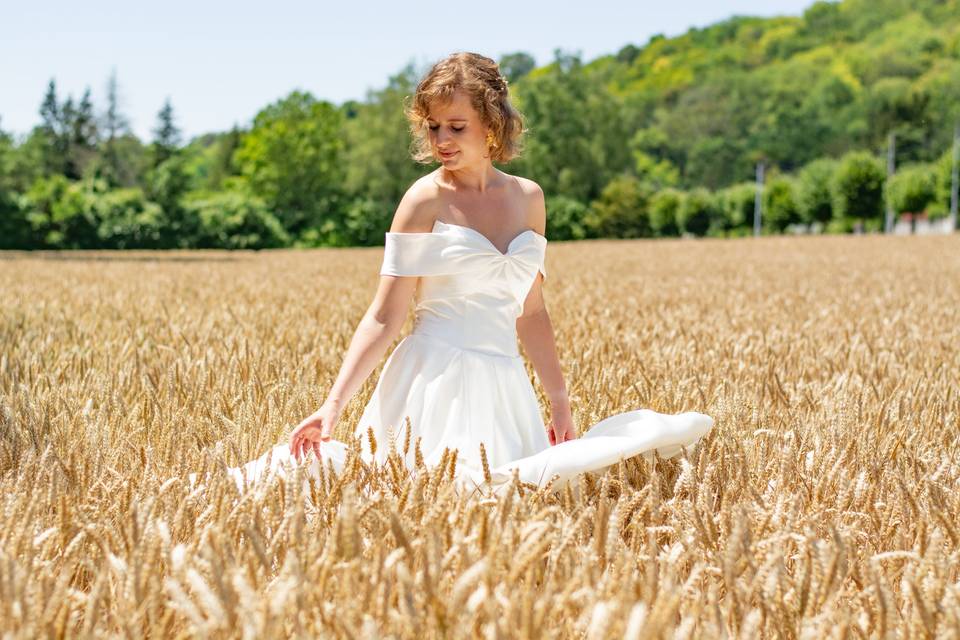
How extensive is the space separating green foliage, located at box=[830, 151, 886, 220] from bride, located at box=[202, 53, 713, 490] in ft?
201

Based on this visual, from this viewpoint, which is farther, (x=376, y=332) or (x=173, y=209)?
(x=173, y=209)

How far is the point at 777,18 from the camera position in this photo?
502 ft

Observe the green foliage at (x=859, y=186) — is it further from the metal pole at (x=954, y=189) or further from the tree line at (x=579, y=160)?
the metal pole at (x=954, y=189)

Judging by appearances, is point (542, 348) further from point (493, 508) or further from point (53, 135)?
point (53, 135)

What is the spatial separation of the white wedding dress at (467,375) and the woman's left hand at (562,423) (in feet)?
0.33

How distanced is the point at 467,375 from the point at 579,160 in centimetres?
5950

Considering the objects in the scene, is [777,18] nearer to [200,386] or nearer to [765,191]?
[765,191]

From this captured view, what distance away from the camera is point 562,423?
2.73 m

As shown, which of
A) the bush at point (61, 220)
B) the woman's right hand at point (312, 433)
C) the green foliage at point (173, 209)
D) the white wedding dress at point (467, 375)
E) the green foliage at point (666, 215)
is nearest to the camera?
the woman's right hand at point (312, 433)

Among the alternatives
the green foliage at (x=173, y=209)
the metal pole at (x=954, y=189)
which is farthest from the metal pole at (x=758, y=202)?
the green foliage at (x=173, y=209)

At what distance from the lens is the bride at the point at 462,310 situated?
8.14ft

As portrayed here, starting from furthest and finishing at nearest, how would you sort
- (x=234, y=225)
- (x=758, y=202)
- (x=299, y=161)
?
(x=758, y=202)
(x=299, y=161)
(x=234, y=225)

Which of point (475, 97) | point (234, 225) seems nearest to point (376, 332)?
point (475, 97)

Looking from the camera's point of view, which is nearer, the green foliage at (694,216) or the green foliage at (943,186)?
the green foliage at (943,186)
